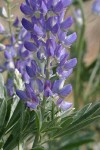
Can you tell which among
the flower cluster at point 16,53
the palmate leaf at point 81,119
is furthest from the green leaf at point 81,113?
the flower cluster at point 16,53

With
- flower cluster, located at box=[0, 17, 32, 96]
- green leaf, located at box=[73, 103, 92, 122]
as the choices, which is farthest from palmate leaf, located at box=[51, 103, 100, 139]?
flower cluster, located at box=[0, 17, 32, 96]

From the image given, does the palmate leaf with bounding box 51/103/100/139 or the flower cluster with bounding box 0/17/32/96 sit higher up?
the flower cluster with bounding box 0/17/32/96

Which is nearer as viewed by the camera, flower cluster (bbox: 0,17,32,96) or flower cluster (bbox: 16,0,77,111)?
flower cluster (bbox: 16,0,77,111)

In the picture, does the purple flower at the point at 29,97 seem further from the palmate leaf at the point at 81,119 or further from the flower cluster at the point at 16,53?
the flower cluster at the point at 16,53

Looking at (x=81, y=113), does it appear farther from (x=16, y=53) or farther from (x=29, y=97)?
(x=16, y=53)

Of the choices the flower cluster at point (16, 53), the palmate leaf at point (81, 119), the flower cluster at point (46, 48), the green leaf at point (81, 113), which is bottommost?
the palmate leaf at point (81, 119)

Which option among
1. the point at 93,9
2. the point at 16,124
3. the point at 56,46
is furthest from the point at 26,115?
the point at 93,9

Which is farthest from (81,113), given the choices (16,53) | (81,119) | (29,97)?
(16,53)

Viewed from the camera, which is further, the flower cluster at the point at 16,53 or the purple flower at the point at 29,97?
the flower cluster at the point at 16,53

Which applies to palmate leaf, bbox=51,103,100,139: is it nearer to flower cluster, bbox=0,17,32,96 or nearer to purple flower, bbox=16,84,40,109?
purple flower, bbox=16,84,40,109
